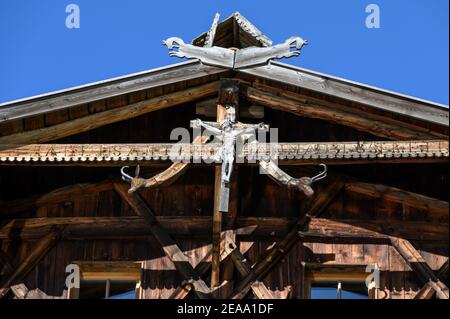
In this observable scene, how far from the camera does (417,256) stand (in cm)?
1623

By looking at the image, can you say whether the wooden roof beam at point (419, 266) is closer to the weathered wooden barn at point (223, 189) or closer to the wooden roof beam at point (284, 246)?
the weathered wooden barn at point (223, 189)

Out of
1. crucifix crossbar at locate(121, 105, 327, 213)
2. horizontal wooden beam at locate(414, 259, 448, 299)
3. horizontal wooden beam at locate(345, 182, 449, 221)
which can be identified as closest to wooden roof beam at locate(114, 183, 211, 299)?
crucifix crossbar at locate(121, 105, 327, 213)

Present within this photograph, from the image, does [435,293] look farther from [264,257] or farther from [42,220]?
[42,220]

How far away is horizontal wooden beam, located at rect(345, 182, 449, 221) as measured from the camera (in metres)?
16.6

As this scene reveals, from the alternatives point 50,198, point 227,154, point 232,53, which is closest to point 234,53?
point 232,53

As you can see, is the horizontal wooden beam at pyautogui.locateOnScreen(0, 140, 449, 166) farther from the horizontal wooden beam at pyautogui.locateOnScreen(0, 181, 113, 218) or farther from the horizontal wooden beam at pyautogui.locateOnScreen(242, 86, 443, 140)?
the horizontal wooden beam at pyautogui.locateOnScreen(0, 181, 113, 218)

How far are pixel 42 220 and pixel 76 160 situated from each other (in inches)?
46.1

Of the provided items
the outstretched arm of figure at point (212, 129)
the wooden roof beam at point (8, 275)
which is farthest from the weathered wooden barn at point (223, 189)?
the outstretched arm of figure at point (212, 129)

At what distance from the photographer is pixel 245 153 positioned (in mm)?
15820

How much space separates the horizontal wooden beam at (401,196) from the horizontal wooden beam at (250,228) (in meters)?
0.16

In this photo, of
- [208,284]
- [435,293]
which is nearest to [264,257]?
[208,284]

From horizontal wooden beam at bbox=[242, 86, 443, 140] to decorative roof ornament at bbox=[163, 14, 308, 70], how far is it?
1.18 feet
